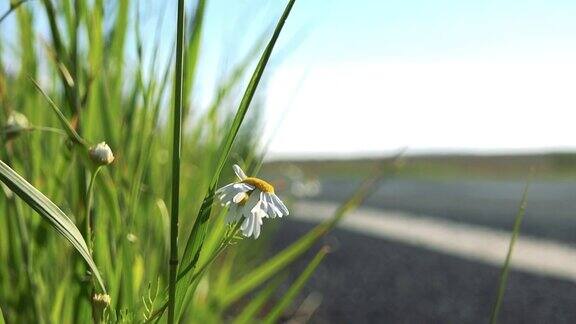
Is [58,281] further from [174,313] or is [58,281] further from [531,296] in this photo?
[531,296]

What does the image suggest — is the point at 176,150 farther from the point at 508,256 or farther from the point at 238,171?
the point at 508,256

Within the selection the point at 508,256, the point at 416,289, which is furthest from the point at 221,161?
the point at 416,289

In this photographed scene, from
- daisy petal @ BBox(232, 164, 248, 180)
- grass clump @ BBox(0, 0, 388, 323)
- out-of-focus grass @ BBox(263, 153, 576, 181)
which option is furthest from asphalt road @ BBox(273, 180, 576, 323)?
out-of-focus grass @ BBox(263, 153, 576, 181)

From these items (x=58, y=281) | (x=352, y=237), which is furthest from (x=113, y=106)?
(x=352, y=237)

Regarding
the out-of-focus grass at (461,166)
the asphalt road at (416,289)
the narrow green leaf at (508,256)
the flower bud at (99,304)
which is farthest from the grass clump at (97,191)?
the out-of-focus grass at (461,166)

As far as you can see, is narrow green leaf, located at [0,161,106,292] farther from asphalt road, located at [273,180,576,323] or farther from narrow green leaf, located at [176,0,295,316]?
asphalt road, located at [273,180,576,323]

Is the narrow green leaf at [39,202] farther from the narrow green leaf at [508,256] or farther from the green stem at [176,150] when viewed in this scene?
the narrow green leaf at [508,256]
